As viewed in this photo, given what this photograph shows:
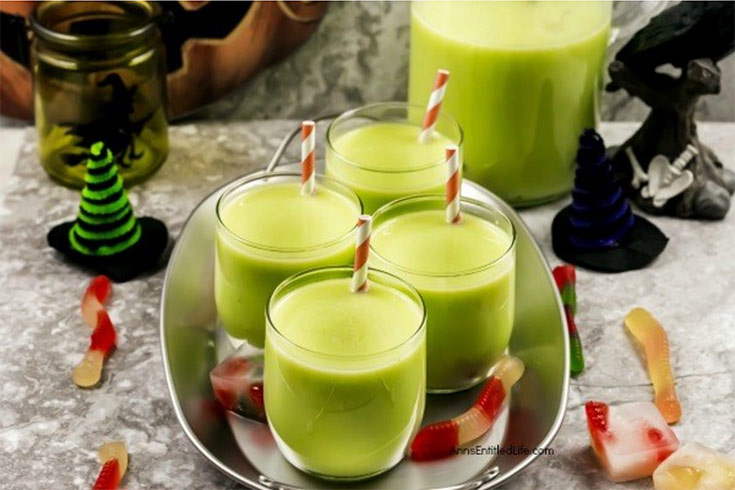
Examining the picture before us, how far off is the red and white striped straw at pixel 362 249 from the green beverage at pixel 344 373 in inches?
0.5

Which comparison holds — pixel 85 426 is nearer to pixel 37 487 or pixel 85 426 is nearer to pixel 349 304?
pixel 37 487

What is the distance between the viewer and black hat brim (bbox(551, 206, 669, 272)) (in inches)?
49.5

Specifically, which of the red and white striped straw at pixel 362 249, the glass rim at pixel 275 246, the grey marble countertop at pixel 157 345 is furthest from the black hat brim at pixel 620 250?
the red and white striped straw at pixel 362 249

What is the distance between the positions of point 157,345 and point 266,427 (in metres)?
0.17

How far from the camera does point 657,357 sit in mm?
1109

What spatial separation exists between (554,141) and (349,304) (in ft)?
1.45

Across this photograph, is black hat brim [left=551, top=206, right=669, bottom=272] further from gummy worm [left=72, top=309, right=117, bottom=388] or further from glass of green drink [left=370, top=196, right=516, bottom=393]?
gummy worm [left=72, top=309, right=117, bottom=388]

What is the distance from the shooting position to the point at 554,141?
1316 millimetres

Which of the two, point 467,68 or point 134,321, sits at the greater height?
point 467,68

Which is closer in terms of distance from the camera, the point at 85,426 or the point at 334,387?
the point at 334,387

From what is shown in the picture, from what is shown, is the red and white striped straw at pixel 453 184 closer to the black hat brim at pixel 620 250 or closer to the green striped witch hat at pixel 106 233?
the black hat brim at pixel 620 250

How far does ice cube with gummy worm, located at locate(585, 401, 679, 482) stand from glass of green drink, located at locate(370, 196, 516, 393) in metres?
0.10

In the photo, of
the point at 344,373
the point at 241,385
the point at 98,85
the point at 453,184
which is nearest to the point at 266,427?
the point at 241,385

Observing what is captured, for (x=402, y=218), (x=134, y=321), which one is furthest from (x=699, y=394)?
(x=134, y=321)
